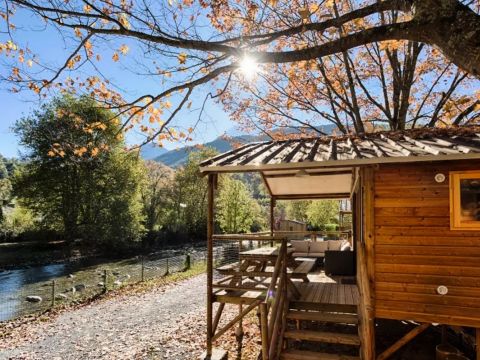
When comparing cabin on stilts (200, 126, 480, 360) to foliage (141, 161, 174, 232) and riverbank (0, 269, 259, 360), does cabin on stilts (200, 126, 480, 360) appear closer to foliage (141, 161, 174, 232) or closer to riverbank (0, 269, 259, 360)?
riverbank (0, 269, 259, 360)

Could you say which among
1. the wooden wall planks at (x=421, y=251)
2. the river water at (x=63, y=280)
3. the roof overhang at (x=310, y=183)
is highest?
the roof overhang at (x=310, y=183)

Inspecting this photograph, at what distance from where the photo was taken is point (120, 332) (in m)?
9.03

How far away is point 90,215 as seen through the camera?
96.6ft

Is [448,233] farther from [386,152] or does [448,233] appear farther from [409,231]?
[386,152]

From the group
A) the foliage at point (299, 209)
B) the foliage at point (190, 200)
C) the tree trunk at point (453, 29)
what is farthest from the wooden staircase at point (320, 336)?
the foliage at point (299, 209)

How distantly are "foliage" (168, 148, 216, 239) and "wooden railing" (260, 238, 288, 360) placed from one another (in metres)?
31.6

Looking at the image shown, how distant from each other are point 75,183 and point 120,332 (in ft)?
79.1

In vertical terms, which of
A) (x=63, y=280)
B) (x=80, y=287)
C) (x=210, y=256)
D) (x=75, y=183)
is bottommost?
(x=63, y=280)

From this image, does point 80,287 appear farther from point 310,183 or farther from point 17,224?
point 17,224

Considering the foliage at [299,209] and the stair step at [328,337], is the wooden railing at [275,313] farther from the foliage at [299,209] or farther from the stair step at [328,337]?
the foliage at [299,209]

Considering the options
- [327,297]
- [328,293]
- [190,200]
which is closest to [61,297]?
[328,293]

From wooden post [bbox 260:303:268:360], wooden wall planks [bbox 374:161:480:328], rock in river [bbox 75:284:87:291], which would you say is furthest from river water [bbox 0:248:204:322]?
wooden wall planks [bbox 374:161:480:328]

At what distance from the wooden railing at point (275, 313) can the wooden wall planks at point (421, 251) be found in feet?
5.23

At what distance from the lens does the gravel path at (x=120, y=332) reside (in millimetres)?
7691
